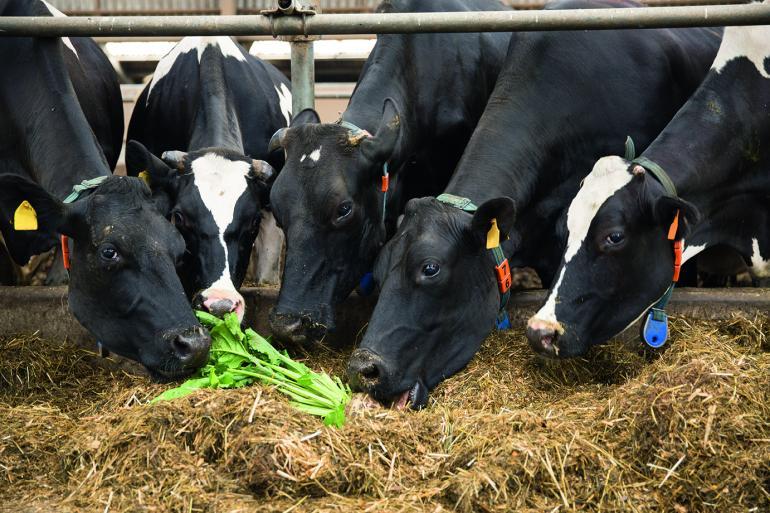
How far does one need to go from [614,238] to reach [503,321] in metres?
0.85

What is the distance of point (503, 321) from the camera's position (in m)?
6.06

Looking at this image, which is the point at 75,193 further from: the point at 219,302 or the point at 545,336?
the point at 545,336

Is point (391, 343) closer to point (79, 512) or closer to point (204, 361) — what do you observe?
point (204, 361)

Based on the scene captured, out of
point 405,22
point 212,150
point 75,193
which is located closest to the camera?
point 75,193

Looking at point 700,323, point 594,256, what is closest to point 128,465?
point 594,256

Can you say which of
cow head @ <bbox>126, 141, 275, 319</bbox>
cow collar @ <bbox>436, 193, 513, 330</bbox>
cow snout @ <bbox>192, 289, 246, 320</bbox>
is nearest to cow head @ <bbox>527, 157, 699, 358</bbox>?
cow collar @ <bbox>436, 193, 513, 330</bbox>

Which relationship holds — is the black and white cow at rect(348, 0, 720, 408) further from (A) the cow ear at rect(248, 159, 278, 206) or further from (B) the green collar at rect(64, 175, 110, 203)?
(B) the green collar at rect(64, 175, 110, 203)

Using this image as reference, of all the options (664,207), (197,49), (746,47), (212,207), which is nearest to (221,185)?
(212,207)

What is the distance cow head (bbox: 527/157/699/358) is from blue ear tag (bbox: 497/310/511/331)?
1.52ft

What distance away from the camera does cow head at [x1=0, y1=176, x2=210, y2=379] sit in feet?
17.9

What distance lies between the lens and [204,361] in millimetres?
5453

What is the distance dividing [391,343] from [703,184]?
201cm

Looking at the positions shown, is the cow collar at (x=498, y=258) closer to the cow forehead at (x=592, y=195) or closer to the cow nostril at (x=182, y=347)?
the cow forehead at (x=592, y=195)

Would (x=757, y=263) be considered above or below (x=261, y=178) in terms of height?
below
